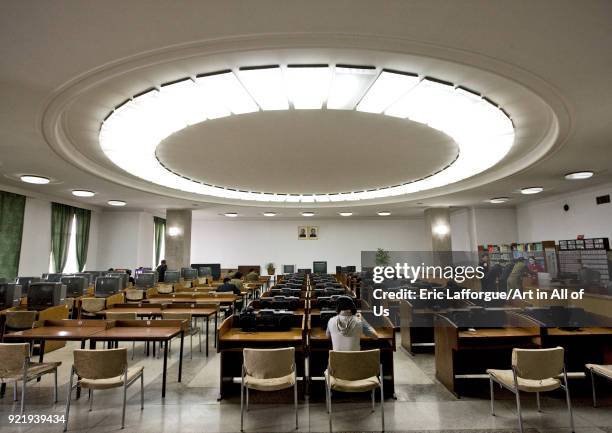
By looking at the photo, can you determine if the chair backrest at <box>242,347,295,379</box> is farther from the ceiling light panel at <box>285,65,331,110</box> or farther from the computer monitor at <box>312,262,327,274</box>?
the computer monitor at <box>312,262,327,274</box>

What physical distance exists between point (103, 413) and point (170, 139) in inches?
179

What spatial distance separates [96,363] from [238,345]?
1.50 m

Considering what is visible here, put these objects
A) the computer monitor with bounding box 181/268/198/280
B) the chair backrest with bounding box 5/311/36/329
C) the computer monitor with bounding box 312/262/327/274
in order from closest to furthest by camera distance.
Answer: the chair backrest with bounding box 5/311/36/329
the computer monitor with bounding box 181/268/198/280
the computer monitor with bounding box 312/262/327/274

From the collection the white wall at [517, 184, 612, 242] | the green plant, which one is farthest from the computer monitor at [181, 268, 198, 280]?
the white wall at [517, 184, 612, 242]

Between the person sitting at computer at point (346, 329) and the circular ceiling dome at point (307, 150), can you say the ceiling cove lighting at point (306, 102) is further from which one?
the person sitting at computer at point (346, 329)

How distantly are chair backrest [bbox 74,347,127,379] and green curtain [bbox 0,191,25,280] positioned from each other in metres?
9.68

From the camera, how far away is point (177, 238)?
15109 millimetres

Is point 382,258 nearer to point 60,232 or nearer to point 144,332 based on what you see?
point 60,232

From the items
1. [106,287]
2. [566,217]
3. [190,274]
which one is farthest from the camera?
[190,274]

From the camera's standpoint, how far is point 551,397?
4.23m

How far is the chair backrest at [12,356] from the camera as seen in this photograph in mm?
3682

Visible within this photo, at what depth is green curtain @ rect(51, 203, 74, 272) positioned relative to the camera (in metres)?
12.7

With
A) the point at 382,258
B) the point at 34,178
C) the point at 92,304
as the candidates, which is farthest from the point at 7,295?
the point at 382,258

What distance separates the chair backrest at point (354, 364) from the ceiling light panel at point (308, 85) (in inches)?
122
